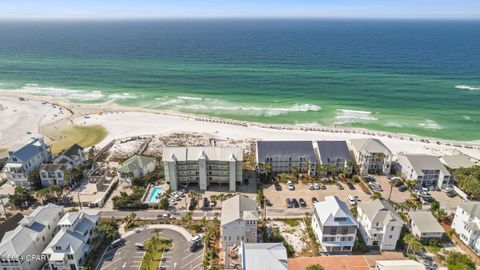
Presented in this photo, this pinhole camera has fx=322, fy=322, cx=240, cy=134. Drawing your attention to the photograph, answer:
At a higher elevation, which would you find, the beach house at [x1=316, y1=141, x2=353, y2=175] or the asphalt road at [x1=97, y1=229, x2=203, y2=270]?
the beach house at [x1=316, y1=141, x2=353, y2=175]

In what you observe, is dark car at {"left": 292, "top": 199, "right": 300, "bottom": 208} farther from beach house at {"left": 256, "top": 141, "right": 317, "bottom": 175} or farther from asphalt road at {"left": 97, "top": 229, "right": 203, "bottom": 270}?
asphalt road at {"left": 97, "top": 229, "right": 203, "bottom": 270}

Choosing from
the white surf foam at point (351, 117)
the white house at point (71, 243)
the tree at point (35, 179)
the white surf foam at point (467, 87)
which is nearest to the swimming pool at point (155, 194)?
the white house at point (71, 243)

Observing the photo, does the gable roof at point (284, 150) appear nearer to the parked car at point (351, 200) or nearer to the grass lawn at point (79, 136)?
the parked car at point (351, 200)

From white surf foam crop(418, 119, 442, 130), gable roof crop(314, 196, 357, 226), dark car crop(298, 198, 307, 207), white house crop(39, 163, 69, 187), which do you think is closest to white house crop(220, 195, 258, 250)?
gable roof crop(314, 196, 357, 226)

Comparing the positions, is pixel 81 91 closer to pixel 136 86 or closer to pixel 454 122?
pixel 136 86

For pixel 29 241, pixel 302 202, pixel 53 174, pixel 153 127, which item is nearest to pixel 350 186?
pixel 302 202

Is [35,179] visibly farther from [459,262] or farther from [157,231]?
[459,262]

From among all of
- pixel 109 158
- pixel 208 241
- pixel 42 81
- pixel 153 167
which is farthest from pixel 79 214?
pixel 42 81
